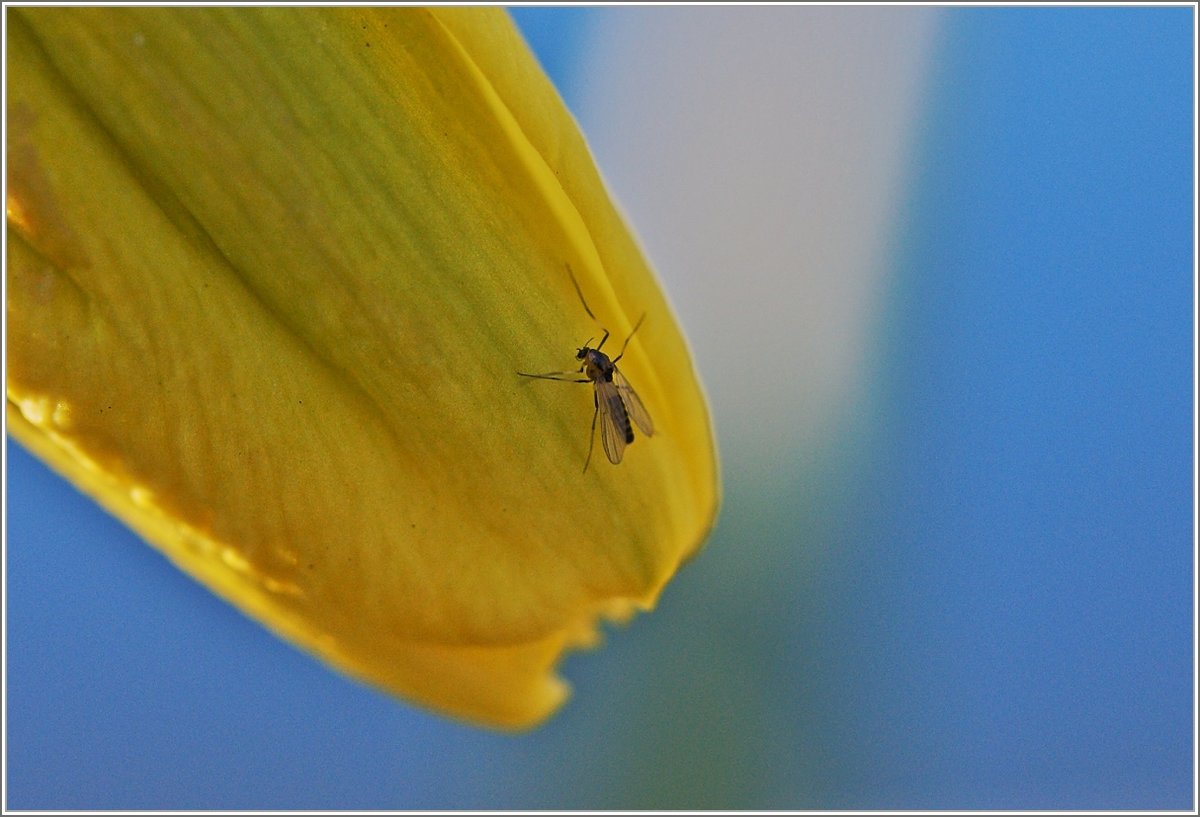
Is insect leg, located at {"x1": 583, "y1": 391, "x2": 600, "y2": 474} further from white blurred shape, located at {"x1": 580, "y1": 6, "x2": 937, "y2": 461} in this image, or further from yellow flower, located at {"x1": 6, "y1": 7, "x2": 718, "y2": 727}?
white blurred shape, located at {"x1": 580, "y1": 6, "x2": 937, "y2": 461}

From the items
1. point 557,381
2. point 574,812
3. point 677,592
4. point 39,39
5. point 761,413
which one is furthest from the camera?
point 761,413

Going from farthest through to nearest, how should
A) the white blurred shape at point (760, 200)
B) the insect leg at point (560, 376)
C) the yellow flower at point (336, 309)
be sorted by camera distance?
the white blurred shape at point (760, 200) → the insect leg at point (560, 376) → the yellow flower at point (336, 309)

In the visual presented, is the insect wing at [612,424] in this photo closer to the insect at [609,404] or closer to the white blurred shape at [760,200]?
the insect at [609,404]

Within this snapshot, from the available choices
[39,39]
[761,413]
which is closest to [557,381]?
[39,39]

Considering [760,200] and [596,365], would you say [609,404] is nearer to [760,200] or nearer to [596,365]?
[596,365]

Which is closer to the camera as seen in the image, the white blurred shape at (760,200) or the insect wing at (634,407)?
the insect wing at (634,407)

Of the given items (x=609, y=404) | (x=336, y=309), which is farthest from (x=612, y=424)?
(x=336, y=309)

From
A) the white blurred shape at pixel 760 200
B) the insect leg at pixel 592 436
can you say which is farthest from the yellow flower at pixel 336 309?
the white blurred shape at pixel 760 200

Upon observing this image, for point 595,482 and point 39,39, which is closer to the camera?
point 39,39

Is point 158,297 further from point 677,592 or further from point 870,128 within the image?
point 870,128

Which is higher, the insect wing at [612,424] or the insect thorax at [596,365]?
the insect thorax at [596,365]
